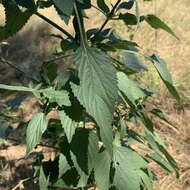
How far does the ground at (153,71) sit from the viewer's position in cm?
160

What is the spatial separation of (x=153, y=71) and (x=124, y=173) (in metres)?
1.44

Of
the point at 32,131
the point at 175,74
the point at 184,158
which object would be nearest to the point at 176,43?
the point at 175,74

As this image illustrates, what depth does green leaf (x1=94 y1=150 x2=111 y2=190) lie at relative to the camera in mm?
775

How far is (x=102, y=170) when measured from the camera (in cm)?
78

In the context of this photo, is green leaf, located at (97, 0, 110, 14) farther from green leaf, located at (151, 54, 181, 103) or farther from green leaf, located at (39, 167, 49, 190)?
green leaf, located at (39, 167, 49, 190)

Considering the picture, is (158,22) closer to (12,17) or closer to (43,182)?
(12,17)

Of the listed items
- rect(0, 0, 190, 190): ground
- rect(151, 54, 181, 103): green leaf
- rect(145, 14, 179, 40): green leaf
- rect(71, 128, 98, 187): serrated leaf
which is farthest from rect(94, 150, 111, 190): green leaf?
rect(0, 0, 190, 190): ground

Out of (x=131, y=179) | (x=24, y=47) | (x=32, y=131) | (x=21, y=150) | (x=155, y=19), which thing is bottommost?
(x=21, y=150)

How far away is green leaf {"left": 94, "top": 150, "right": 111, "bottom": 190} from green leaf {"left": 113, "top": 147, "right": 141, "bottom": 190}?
29mm

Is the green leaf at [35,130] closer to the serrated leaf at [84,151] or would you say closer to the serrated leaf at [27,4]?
the serrated leaf at [84,151]

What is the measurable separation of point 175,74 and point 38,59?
66.1 inches

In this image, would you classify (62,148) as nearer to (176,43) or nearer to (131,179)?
(131,179)

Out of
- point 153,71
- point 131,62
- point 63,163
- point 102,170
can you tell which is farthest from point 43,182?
point 153,71

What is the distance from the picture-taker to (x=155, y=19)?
0.71 meters
